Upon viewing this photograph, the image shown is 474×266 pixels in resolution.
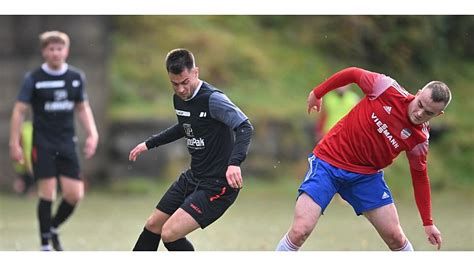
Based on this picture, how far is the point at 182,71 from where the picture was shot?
659cm

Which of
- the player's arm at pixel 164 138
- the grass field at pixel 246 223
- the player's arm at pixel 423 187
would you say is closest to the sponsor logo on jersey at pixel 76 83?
the grass field at pixel 246 223

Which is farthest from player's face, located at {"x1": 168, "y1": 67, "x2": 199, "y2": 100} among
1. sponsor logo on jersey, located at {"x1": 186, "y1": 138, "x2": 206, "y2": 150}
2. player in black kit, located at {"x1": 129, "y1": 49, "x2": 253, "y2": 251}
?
sponsor logo on jersey, located at {"x1": 186, "y1": 138, "x2": 206, "y2": 150}

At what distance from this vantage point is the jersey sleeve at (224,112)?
6.55 metres

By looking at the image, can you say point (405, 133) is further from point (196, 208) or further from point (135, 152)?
point (135, 152)

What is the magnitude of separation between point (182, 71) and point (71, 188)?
3065mm

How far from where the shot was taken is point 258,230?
11141 mm

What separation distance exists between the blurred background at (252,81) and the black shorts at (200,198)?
662cm

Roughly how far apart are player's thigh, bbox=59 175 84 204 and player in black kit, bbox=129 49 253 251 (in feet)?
7.97

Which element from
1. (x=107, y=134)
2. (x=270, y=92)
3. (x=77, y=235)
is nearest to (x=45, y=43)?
(x=77, y=235)

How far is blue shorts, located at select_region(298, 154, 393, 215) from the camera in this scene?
664 cm

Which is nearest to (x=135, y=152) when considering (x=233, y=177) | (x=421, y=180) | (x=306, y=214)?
(x=233, y=177)

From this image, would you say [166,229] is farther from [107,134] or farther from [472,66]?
[472,66]

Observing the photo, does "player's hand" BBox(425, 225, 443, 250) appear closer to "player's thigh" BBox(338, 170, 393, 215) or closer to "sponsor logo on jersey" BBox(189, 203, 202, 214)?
"player's thigh" BBox(338, 170, 393, 215)

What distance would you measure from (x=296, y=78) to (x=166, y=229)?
12183mm
